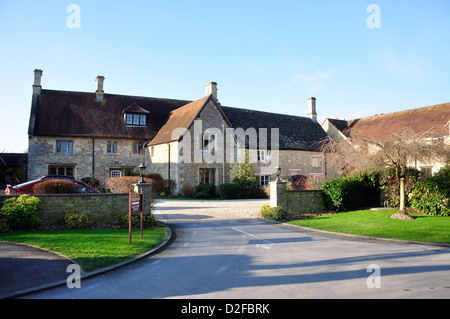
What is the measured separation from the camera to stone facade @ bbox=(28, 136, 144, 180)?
26828 millimetres

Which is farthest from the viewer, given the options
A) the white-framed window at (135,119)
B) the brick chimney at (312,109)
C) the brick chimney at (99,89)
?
the brick chimney at (312,109)

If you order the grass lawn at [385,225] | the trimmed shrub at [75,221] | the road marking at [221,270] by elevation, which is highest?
the trimmed shrub at [75,221]

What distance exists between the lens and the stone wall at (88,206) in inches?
454

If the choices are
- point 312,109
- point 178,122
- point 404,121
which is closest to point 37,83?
point 178,122

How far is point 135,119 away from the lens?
101 ft

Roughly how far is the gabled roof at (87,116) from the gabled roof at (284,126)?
7.59m

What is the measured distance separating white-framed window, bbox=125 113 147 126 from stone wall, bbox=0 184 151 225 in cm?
1914

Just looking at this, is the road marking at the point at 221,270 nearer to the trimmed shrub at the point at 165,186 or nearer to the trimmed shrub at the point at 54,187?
the trimmed shrub at the point at 54,187

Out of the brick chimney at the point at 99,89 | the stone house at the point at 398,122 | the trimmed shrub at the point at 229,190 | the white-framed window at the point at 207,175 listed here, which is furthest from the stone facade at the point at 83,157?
the stone house at the point at 398,122

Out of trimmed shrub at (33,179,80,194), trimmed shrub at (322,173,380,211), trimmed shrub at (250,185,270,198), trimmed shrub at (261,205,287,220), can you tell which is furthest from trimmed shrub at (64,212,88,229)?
trimmed shrub at (250,185,270,198)

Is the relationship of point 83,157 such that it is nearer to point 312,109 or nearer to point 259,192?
point 259,192
